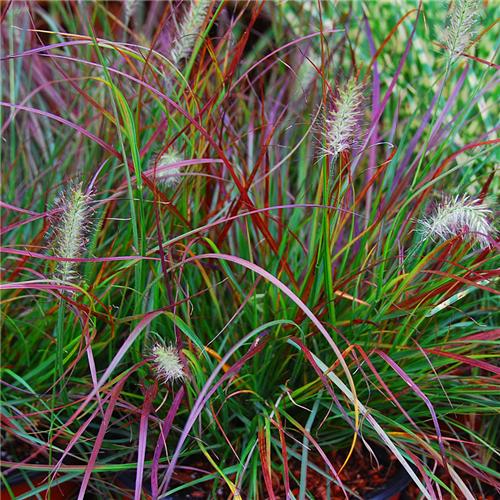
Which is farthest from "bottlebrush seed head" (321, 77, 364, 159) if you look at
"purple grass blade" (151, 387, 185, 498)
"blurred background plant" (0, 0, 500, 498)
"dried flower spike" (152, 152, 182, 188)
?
"purple grass blade" (151, 387, 185, 498)

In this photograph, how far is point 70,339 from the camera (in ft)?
3.40

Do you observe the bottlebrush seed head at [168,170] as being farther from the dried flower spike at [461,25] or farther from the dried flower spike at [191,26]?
the dried flower spike at [461,25]

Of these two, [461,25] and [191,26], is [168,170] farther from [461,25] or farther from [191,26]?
[461,25]

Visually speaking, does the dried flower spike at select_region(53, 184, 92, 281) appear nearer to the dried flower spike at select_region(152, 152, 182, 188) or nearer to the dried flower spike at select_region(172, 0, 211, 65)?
the dried flower spike at select_region(152, 152, 182, 188)

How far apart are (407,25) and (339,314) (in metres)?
0.81

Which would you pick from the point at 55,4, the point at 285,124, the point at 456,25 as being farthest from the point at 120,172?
the point at 55,4

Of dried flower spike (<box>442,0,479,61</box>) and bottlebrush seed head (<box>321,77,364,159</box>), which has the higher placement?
dried flower spike (<box>442,0,479,61</box>)

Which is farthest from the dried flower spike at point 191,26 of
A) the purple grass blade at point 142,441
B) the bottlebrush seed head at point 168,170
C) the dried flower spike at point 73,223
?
the purple grass blade at point 142,441

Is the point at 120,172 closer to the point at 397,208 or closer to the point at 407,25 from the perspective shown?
the point at 397,208

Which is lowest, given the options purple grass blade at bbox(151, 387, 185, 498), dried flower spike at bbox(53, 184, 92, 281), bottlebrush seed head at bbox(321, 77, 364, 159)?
purple grass blade at bbox(151, 387, 185, 498)

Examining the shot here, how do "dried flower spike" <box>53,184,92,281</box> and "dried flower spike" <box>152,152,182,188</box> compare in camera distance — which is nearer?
"dried flower spike" <box>53,184,92,281</box>

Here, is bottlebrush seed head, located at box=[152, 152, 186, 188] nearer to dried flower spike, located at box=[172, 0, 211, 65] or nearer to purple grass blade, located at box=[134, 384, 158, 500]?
dried flower spike, located at box=[172, 0, 211, 65]

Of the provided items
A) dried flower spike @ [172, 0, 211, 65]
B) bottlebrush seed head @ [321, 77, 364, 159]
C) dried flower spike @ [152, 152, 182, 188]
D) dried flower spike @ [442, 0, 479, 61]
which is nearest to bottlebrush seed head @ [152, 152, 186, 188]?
dried flower spike @ [152, 152, 182, 188]

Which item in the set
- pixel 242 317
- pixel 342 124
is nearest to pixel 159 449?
pixel 242 317
